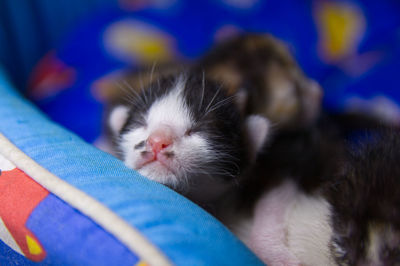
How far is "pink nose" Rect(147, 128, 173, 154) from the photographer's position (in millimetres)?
1177

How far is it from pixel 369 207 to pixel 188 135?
0.55 metres

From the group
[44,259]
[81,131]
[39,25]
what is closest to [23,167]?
[44,259]

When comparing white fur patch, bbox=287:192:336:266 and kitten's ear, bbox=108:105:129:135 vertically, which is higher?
kitten's ear, bbox=108:105:129:135

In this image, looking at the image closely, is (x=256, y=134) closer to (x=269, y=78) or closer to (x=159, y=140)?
(x=159, y=140)

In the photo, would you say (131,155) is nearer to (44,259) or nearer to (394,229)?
(44,259)

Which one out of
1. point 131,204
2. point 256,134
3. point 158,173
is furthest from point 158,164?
point 256,134

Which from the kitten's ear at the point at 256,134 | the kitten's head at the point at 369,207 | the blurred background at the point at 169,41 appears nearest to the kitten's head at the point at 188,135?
the kitten's ear at the point at 256,134

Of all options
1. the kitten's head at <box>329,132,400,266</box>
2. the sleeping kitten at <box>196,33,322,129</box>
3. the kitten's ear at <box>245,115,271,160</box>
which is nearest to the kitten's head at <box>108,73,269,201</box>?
the kitten's ear at <box>245,115,271,160</box>

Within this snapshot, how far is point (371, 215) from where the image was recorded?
0.94 metres

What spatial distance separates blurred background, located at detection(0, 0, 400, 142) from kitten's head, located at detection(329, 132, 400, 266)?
1.17m

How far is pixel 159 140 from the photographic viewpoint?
1.18 m

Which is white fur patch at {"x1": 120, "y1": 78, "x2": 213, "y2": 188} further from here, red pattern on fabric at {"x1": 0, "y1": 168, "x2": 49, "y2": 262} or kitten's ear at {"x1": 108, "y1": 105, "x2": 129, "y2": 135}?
red pattern on fabric at {"x1": 0, "y1": 168, "x2": 49, "y2": 262}

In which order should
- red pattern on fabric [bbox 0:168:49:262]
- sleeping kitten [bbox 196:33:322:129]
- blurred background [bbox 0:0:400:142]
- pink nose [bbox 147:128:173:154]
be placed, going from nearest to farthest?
red pattern on fabric [bbox 0:168:49:262] < pink nose [bbox 147:128:173:154] < sleeping kitten [bbox 196:33:322:129] < blurred background [bbox 0:0:400:142]

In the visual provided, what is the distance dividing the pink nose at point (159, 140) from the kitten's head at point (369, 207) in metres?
0.47
